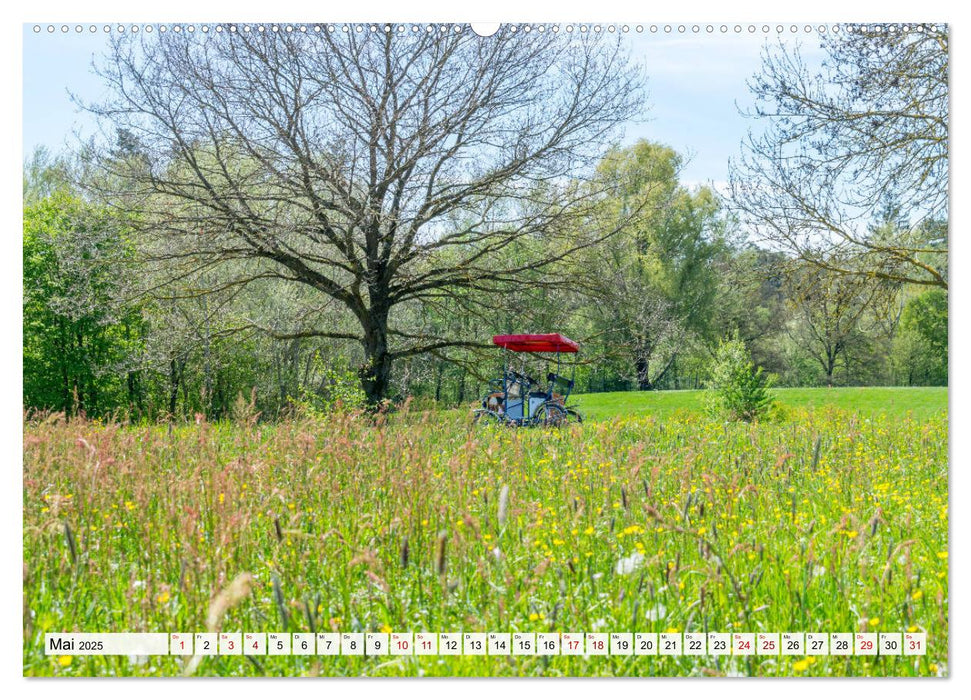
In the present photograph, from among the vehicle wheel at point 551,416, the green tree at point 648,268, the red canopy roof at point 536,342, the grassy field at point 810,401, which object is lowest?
the vehicle wheel at point 551,416

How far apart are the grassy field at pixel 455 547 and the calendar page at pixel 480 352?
0.03 meters

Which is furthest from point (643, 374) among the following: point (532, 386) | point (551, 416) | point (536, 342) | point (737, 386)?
point (551, 416)

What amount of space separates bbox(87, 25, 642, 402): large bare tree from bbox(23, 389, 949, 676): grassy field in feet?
10.2

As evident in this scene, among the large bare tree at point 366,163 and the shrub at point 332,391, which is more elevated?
the large bare tree at point 366,163

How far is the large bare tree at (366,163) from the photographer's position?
251 inches

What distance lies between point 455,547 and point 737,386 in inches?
344

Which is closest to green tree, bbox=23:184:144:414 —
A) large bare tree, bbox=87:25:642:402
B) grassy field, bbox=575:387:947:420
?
large bare tree, bbox=87:25:642:402

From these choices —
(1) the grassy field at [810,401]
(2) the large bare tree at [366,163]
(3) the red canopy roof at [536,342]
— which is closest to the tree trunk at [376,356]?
(2) the large bare tree at [366,163]

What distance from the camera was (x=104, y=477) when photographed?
3521mm

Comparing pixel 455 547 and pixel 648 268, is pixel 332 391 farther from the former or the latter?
pixel 455 547

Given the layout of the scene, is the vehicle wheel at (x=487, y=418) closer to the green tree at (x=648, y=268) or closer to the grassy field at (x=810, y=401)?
the grassy field at (x=810, y=401)

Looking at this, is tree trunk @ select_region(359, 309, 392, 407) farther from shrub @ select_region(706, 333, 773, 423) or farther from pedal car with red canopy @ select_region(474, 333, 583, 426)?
shrub @ select_region(706, 333, 773, 423)

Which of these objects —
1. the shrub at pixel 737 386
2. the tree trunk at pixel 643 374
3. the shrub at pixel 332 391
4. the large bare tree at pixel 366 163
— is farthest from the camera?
the shrub at pixel 737 386

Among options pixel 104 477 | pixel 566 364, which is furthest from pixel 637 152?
pixel 104 477
